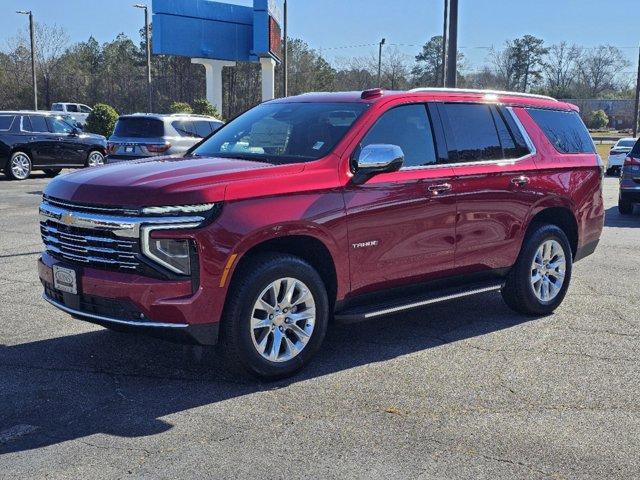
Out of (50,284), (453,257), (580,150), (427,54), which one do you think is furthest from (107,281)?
(427,54)

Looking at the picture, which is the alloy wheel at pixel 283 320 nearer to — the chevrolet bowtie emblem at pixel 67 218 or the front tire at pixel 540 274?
the chevrolet bowtie emblem at pixel 67 218

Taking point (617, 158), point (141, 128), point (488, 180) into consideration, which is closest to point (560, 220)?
point (488, 180)

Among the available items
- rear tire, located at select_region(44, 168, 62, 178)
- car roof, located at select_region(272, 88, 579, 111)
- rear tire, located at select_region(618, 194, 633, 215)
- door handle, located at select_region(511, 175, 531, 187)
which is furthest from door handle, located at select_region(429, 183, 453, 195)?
rear tire, located at select_region(44, 168, 62, 178)

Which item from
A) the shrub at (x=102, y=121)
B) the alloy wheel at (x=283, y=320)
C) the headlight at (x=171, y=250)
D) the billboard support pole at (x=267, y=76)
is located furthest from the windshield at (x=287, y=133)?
the billboard support pole at (x=267, y=76)

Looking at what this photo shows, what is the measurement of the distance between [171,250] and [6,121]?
17.3 m

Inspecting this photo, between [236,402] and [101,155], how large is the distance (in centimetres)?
1902

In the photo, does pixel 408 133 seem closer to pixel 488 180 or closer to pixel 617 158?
pixel 488 180

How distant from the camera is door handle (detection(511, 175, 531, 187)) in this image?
6.40m

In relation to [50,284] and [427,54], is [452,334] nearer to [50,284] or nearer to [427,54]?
[50,284]

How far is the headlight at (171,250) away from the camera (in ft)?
14.5

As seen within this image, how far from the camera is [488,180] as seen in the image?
616 cm

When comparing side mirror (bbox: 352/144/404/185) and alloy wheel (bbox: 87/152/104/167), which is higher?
side mirror (bbox: 352/144/404/185)

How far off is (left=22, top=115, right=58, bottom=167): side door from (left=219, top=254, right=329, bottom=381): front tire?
17084 mm

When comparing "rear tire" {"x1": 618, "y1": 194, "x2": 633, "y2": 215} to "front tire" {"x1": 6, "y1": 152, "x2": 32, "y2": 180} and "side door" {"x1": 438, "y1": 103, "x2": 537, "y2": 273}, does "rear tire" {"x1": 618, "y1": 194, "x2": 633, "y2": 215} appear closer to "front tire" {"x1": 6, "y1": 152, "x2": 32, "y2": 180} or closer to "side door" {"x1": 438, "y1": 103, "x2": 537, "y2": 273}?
"side door" {"x1": 438, "y1": 103, "x2": 537, "y2": 273}
